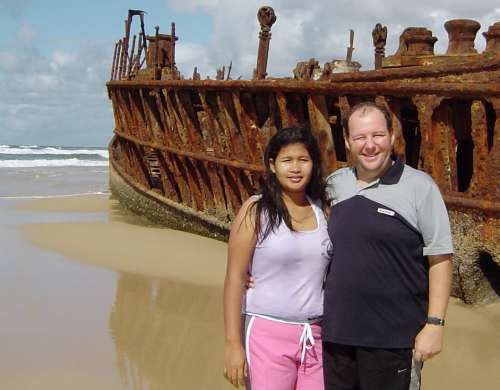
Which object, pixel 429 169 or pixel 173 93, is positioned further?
pixel 173 93

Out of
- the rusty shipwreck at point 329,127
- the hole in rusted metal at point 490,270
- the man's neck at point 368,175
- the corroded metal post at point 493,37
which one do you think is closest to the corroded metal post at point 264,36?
the rusty shipwreck at point 329,127

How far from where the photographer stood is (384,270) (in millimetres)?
2289

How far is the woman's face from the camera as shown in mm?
2479

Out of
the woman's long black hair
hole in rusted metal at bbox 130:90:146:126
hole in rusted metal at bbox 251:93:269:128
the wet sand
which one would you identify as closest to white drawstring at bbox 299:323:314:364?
the woman's long black hair

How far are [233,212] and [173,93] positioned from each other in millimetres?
2179

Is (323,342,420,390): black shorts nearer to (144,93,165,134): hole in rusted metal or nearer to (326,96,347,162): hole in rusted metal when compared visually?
(326,96,347,162): hole in rusted metal

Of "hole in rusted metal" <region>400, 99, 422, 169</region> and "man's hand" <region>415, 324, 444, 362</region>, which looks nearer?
"man's hand" <region>415, 324, 444, 362</region>

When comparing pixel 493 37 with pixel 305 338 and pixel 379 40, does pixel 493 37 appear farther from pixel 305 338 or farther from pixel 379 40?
pixel 379 40

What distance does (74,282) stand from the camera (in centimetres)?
634

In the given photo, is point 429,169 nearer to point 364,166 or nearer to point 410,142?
point 410,142

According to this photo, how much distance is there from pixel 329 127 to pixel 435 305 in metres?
3.96

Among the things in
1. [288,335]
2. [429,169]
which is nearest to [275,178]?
[288,335]

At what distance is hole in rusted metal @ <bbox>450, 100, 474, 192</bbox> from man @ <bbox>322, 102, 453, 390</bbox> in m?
3.21

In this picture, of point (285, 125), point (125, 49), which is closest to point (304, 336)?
point (285, 125)
